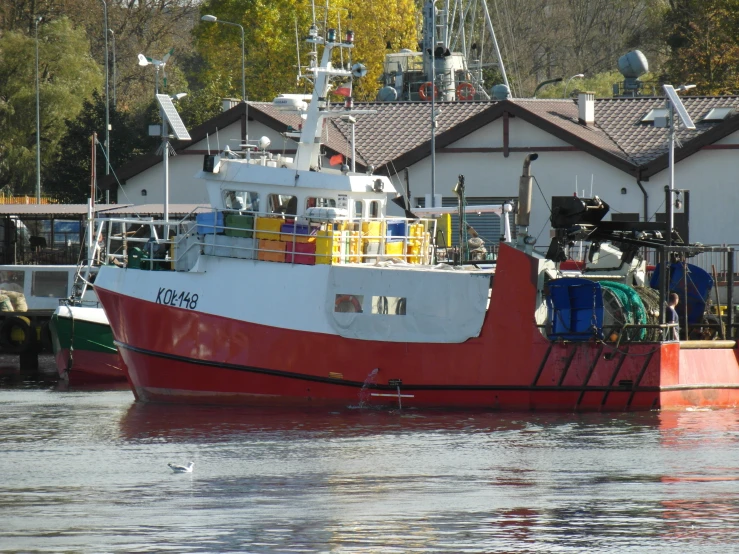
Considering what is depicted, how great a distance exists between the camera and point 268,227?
78.0 feet

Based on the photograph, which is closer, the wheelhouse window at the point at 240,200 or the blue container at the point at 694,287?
the wheelhouse window at the point at 240,200

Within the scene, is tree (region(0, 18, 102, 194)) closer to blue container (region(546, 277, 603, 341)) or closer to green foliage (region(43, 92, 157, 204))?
Answer: green foliage (region(43, 92, 157, 204))

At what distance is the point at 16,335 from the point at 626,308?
18188 millimetres

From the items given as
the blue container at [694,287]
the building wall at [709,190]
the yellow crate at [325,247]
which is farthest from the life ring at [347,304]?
the building wall at [709,190]

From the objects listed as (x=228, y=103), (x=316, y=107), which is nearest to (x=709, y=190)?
(x=228, y=103)

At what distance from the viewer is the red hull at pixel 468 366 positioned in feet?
74.8

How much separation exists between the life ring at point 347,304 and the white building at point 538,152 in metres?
17.8

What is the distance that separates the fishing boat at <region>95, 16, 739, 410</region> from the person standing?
13 cm

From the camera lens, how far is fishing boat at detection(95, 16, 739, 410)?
22.8 meters

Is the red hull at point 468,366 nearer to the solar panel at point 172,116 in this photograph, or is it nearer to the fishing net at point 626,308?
the fishing net at point 626,308

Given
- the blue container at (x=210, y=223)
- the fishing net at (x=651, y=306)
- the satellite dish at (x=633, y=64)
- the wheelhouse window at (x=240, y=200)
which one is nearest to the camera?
the fishing net at (x=651, y=306)

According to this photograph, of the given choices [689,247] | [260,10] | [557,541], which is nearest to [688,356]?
[689,247]

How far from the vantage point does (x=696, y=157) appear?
41969mm

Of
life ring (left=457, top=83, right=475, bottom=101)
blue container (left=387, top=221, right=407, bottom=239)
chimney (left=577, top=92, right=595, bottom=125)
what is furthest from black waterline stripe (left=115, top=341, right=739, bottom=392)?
life ring (left=457, top=83, right=475, bottom=101)
